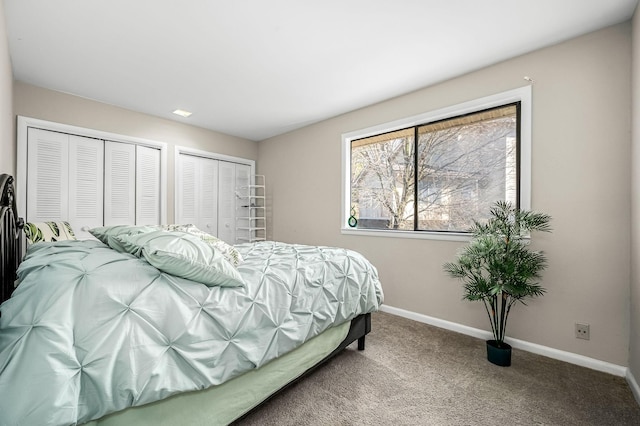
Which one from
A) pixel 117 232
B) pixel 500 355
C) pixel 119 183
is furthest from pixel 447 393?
pixel 119 183

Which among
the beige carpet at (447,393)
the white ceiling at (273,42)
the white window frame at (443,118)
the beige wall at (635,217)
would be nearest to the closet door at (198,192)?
→ the white ceiling at (273,42)

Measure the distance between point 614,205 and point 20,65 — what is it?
4.99 m

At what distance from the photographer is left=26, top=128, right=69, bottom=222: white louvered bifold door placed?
2928 mm

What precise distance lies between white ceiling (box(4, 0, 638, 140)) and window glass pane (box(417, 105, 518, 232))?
0.51 meters

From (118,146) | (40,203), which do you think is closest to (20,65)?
(118,146)

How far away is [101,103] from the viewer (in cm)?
335

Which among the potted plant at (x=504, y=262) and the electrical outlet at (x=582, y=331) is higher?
the potted plant at (x=504, y=262)

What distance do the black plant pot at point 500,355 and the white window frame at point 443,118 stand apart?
0.94 metres

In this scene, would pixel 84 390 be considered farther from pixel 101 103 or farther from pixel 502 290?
pixel 101 103

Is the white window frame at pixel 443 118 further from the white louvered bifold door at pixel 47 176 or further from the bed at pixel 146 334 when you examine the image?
the white louvered bifold door at pixel 47 176

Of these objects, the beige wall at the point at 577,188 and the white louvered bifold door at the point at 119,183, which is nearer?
the beige wall at the point at 577,188

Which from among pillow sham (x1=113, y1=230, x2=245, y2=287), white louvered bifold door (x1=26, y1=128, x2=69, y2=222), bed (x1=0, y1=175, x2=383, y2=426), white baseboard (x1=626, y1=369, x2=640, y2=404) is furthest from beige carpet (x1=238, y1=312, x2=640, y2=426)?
white louvered bifold door (x1=26, y1=128, x2=69, y2=222)

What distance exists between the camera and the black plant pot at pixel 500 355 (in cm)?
210

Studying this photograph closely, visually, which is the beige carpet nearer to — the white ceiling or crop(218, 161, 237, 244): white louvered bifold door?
the white ceiling
